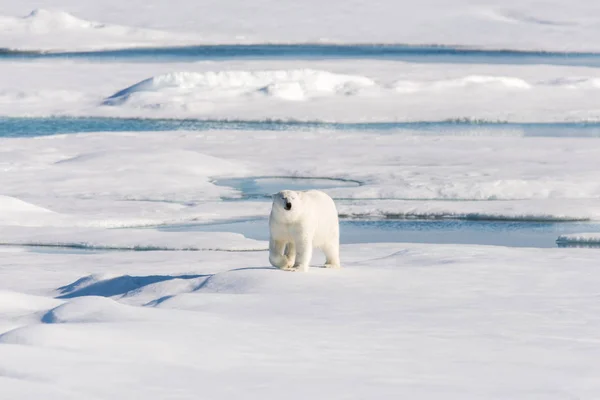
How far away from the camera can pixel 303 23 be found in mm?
31047

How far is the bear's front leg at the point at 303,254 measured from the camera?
620 centimetres

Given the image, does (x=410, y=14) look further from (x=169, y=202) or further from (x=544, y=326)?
(x=544, y=326)

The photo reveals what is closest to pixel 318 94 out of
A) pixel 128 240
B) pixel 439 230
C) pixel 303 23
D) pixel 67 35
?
pixel 303 23

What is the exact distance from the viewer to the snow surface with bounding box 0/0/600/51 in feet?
95.4

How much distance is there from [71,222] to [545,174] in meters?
5.47

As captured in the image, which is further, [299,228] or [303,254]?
[303,254]

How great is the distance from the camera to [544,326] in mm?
5051

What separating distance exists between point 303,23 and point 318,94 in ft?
35.3

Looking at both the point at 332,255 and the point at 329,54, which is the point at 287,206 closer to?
the point at 332,255

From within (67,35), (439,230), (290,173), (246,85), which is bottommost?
(439,230)

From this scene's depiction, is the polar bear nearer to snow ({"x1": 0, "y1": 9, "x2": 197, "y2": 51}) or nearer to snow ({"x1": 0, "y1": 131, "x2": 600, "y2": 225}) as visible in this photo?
snow ({"x1": 0, "y1": 131, "x2": 600, "y2": 225})

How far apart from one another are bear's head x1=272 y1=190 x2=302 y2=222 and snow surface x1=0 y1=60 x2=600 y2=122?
12.4 metres

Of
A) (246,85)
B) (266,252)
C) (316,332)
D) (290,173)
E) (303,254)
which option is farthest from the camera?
(246,85)

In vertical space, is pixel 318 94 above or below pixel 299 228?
above
